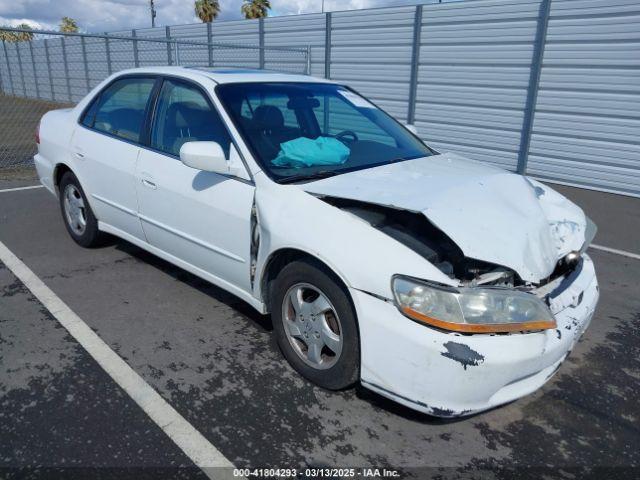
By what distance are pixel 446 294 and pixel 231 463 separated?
120cm

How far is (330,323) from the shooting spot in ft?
8.84

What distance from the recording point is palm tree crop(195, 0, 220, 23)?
4038cm

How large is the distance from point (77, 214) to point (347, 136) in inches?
108

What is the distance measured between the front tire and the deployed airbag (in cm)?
70

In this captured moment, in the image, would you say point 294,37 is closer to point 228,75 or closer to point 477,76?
point 477,76

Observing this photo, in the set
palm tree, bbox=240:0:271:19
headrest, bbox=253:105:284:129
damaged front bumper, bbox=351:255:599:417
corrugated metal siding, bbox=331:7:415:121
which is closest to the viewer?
damaged front bumper, bbox=351:255:599:417

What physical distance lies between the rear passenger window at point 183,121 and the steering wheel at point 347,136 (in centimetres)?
82

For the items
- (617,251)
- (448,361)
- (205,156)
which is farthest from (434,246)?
(617,251)

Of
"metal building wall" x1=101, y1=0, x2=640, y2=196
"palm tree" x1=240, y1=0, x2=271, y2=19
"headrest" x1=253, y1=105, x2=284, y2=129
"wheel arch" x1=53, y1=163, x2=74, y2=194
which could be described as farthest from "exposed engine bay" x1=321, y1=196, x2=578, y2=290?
"palm tree" x1=240, y1=0, x2=271, y2=19

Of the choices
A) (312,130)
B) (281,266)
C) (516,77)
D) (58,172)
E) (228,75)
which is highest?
(516,77)

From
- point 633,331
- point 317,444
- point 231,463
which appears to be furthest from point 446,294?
point 633,331

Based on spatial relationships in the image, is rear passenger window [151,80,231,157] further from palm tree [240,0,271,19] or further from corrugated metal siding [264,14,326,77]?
palm tree [240,0,271,19]

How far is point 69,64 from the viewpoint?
22.7 metres

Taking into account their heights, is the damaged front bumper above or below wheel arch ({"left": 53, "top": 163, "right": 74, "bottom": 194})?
below
